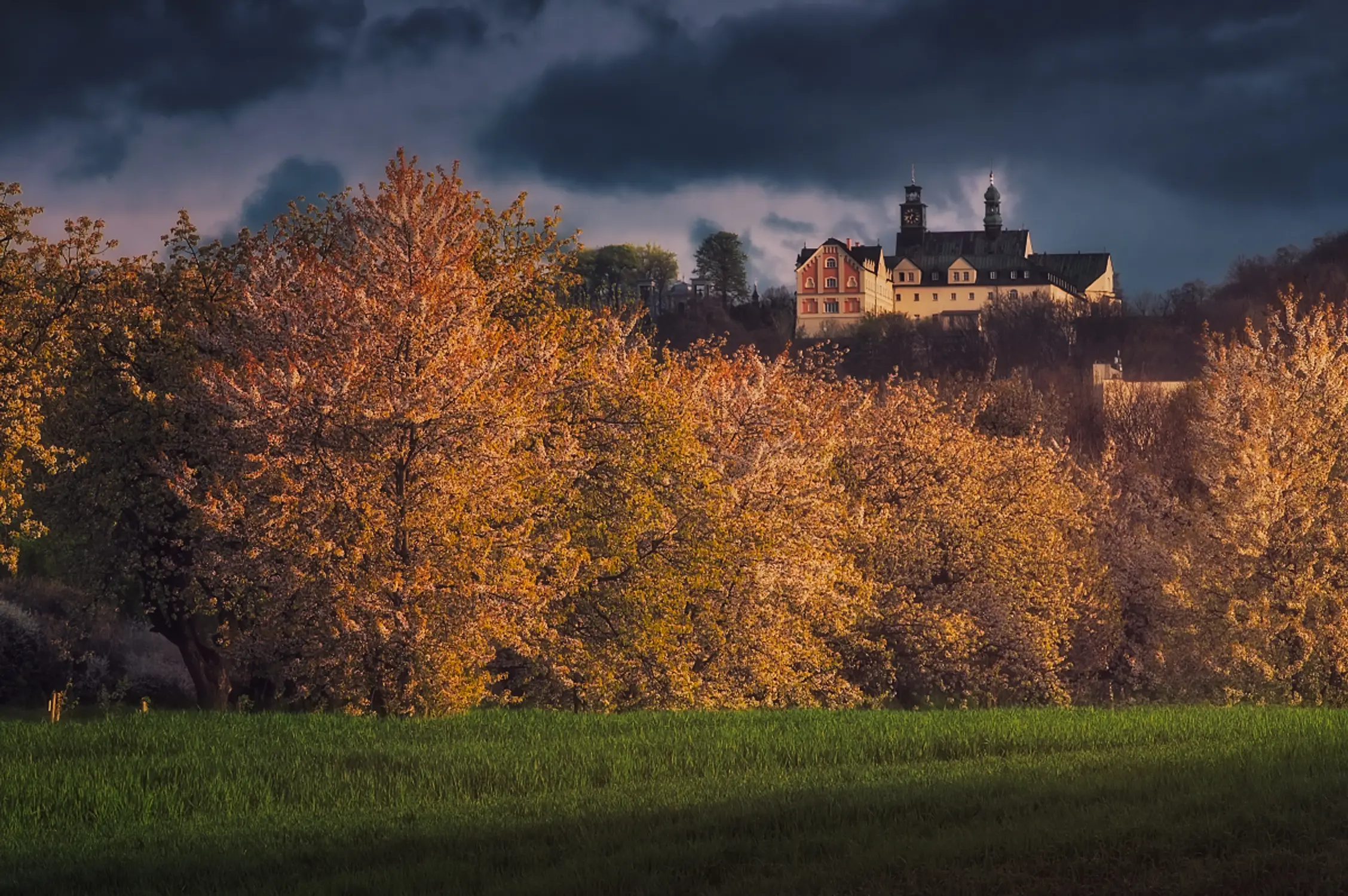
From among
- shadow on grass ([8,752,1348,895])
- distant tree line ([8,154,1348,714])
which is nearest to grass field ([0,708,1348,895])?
shadow on grass ([8,752,1348,895])

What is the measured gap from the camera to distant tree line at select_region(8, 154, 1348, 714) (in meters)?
25.5

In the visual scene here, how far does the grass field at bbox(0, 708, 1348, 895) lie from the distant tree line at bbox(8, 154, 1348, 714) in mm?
Result: 4699

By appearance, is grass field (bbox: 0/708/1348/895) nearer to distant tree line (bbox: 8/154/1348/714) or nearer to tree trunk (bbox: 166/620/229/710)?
distant tree line (bbox: 8/154/1348/714)

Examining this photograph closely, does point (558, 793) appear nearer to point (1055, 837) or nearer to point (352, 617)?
point (1055, 837)

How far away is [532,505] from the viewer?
1096 inches

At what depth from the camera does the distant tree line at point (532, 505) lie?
83.8ft

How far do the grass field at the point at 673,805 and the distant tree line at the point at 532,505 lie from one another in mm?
4699

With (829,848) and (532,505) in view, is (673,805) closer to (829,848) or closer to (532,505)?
(829,848)

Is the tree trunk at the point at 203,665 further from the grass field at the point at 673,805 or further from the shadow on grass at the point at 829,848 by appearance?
the shadow on grass at the point at 829,848

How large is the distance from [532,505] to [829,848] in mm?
15410

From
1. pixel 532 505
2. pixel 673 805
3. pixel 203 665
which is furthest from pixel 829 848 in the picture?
pixel 203 665

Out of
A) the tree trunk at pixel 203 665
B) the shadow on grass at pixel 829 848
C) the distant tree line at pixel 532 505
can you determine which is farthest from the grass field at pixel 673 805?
the tree trunk at pixel 203 665

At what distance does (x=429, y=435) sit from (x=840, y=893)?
50.9 feet

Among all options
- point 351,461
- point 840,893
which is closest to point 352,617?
point 351,461
